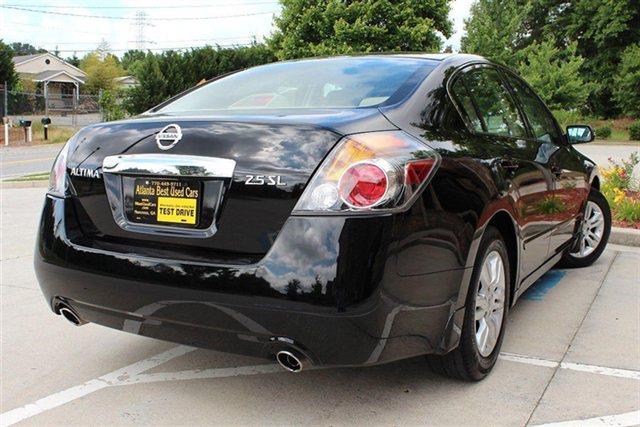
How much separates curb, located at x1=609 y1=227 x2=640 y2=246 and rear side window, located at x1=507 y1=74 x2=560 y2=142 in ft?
7.21

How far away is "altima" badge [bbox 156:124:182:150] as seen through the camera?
2559mm

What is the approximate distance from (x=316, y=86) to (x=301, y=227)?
125cm

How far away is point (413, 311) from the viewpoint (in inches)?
95.9

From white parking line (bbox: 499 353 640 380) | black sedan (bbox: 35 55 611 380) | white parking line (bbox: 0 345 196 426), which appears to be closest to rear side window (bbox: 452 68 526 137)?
black sedan (bbox: 35 55 611 380)

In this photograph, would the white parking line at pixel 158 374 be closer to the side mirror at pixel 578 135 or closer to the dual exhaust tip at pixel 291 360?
the dual exhaust tip at pixel 291 360

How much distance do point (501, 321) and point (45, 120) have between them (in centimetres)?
2986

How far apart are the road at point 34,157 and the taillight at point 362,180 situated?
10334 mm

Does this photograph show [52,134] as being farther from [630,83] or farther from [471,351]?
[471,351]

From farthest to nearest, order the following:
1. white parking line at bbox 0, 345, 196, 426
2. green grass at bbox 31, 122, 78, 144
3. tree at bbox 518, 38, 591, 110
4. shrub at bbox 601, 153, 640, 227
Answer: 1. green grass at bbox 31, 122, 78, 144
2. tree at bbox 518, 38, 591, 110
3. shrub at bbox 601, 153, 640, 227
4. white parking line at bbox 0, 345, 196, 426

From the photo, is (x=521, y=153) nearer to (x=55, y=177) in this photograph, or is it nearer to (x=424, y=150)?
(x=424, y=150)

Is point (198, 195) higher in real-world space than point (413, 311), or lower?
higher

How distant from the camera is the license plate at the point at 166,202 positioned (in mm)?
2471

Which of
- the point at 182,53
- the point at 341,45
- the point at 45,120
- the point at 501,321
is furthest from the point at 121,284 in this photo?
the point at 45,120

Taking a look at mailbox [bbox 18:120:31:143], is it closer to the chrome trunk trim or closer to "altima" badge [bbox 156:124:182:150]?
the chrome trunk trim
